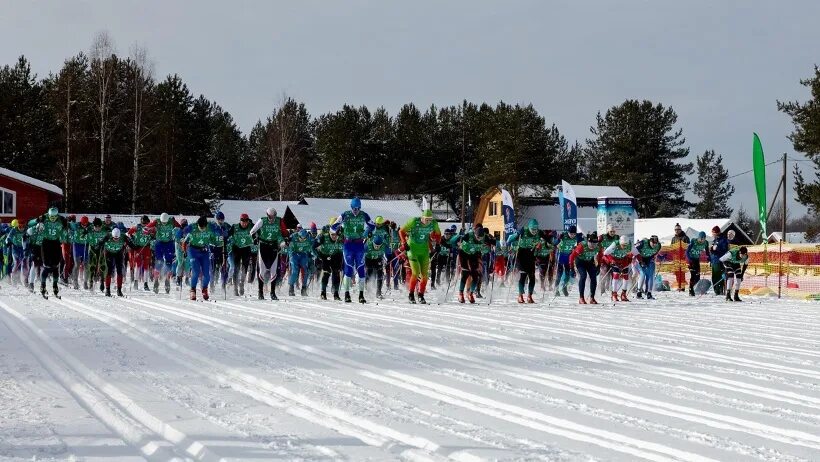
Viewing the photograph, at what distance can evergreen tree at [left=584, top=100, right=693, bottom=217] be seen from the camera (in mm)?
78500

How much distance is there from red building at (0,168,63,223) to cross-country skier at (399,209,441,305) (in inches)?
1393

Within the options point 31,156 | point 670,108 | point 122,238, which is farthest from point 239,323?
point 670,108

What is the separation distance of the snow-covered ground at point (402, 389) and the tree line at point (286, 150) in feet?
149

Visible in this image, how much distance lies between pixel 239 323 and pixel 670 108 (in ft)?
231

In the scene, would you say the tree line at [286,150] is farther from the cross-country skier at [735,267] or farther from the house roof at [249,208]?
the cross-country skier at [735,267]

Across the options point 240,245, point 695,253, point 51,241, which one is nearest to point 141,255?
point 240,245

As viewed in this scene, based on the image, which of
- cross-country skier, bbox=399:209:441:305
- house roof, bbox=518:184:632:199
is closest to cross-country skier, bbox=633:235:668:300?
cross-country skier, bbox=399:209:441:305

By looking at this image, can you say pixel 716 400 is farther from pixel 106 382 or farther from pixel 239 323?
pixel 239 323

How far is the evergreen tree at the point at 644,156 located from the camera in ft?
258

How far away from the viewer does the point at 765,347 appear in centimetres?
1121

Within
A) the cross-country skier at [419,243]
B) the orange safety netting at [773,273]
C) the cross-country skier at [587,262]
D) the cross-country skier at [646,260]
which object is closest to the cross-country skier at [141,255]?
the cross-country skier at [419,243]

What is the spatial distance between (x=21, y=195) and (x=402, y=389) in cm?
4651

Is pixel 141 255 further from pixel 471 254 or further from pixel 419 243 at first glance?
pixel 471 254

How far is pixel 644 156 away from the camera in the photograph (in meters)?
79.8
